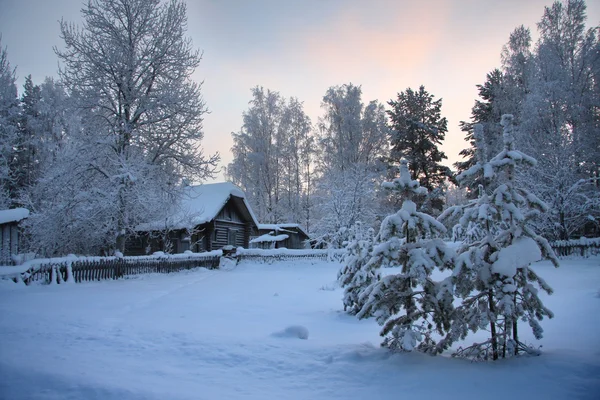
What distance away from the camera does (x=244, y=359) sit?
5.24 meters

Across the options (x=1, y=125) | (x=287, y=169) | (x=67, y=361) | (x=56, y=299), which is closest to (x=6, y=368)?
(x=67, y=361)

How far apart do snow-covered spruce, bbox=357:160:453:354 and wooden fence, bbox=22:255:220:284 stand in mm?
12665

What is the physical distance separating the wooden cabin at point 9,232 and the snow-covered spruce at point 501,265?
632 inches

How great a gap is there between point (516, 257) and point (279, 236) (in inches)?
1244

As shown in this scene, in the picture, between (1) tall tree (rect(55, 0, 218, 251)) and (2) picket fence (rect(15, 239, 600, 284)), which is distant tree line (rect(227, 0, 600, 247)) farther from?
(1) tall tree (rect(55, 0, 218, 251))

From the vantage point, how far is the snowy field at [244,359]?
4.00 meters

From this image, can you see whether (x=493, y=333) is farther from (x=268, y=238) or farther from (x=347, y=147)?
(x=347, y=147)

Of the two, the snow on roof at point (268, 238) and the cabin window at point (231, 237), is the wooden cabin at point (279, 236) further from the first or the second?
the cabin window at point (231, 237)

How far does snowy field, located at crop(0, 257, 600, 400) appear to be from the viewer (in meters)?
4.00

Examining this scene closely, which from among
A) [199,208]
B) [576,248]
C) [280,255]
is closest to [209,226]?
[199,208]

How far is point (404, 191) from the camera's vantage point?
18.8ft

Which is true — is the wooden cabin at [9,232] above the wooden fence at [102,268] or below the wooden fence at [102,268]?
above

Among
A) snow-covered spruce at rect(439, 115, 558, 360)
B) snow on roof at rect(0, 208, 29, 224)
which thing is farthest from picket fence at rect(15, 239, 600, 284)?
snow-covered spruce at rect(439, 115, 558, 360)

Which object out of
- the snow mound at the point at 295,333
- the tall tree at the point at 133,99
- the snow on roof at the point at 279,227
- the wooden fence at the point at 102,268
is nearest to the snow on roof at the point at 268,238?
the snow on roof at the point at 279,227
